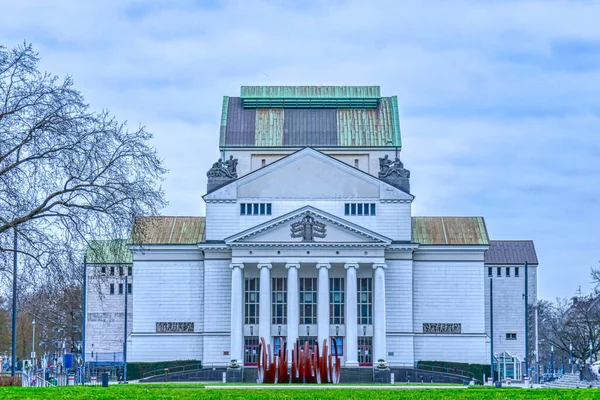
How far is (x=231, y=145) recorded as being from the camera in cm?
11869

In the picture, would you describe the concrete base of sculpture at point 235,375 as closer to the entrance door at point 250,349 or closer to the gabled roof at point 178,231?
the entrance door at point 250,349

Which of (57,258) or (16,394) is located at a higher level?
(57,258)

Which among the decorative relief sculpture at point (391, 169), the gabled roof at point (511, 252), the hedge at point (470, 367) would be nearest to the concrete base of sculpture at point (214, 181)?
→ the decorative relief sculpture at point (391, 169)

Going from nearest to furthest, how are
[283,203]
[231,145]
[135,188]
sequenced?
[135,188] < [283,203] < [231,145]

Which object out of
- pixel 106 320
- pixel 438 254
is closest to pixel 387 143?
pixel 438 254

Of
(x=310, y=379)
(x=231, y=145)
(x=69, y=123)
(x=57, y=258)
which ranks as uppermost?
(x=231, y=145)

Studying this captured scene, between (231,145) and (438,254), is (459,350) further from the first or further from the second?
(231,145)

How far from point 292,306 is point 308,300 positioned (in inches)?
146

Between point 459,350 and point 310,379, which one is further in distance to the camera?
point 459,350

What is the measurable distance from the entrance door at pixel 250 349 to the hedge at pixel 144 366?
5131mm

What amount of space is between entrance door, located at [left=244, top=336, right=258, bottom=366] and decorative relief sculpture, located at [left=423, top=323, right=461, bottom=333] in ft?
49.0

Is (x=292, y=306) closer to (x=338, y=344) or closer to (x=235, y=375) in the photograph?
(x=338, y=344)

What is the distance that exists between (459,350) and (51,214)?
71.6 m

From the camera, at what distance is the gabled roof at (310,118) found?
391 ft
